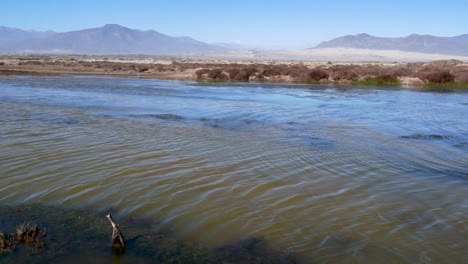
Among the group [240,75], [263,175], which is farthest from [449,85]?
[263,175]

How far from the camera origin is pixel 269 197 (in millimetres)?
7371

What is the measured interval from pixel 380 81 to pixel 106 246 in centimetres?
3262

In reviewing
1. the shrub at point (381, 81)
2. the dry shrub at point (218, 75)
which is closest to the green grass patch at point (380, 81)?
the shrub at point (381, 81)

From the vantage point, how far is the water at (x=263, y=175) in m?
6.07

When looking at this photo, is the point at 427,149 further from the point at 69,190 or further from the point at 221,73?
the point at 221,73

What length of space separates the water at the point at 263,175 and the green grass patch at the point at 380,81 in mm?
18990

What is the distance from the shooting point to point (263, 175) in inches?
337

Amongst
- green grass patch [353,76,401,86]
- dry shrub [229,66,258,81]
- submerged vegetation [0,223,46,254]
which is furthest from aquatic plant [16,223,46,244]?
dry shrub [229,66,258,81]

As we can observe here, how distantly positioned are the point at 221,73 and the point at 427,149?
92.1ft

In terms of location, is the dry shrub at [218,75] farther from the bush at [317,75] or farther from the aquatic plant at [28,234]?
the aquatic plant at [28,234]

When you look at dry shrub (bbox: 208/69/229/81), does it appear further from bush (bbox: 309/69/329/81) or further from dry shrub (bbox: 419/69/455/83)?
dry shrub (bbox: 419/69/455/83)

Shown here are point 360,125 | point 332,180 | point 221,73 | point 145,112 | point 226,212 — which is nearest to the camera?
point 226,212

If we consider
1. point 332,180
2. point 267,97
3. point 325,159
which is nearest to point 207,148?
point 325,159

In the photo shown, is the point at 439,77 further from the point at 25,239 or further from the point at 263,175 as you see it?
the point at 25,239
